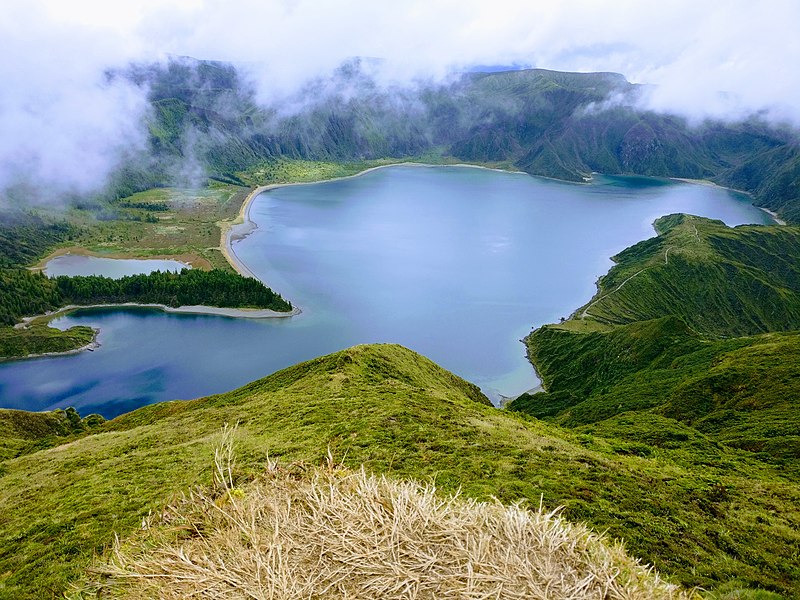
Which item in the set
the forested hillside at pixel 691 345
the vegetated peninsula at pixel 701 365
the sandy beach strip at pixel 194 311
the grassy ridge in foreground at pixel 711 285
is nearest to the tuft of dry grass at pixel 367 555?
the vegetated peninsula at pixel 701 365

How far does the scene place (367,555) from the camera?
16.2 ft

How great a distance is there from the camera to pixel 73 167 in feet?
575

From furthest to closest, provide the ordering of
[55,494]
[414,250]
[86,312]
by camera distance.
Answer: [414,250] < [86,312] < [55,494]

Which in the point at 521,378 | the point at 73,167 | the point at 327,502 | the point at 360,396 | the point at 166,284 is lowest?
the point at 521,378

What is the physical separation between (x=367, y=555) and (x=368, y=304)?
7676cm

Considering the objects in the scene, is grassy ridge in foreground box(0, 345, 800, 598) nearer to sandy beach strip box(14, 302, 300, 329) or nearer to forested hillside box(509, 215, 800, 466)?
forested hillside box(509, 215, 800, 466)

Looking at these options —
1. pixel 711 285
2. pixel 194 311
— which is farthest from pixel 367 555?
pixel 711 285

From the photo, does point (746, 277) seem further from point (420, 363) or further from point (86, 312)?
point (86, 312)

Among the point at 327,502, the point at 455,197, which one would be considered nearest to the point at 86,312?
the point at 327,502

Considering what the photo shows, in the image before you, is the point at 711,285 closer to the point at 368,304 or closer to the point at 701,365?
the point at 701,365

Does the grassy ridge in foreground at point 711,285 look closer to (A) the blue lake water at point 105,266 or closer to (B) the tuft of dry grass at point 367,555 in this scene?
(B) the tuft of dry grass at point 367,555

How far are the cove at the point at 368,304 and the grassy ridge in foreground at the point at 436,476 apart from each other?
36.0m

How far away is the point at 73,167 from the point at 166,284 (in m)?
126

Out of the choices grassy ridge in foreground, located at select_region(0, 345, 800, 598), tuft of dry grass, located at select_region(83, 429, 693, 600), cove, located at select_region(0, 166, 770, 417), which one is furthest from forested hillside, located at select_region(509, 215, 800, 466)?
tuft of dry grass, located at select_region(83, 429, 693, 600)
